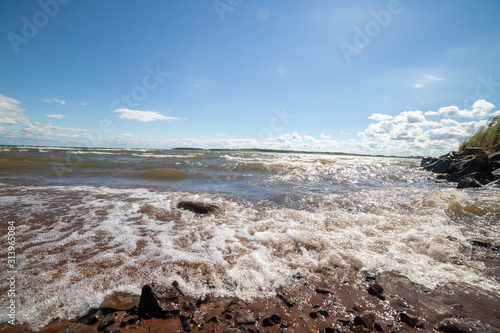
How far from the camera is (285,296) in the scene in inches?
113

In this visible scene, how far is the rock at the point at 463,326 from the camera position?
2.25 m

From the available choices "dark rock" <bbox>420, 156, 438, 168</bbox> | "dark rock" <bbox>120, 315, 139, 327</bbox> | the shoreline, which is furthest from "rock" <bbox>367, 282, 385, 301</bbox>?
"dark rock" <bbox>420, 156, 438, 168</bbox>

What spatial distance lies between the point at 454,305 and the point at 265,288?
8.50 feet

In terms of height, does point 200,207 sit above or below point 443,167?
below

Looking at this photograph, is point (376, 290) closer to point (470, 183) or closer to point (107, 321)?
point (107, 321)

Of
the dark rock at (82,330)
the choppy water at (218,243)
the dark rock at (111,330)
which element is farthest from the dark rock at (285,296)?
the dark rock at (82,330)

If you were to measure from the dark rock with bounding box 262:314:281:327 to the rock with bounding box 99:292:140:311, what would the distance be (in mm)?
1701

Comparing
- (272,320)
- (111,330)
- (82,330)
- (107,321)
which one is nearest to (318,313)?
(272,320)

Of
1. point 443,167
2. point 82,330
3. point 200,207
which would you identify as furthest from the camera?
point 443,167

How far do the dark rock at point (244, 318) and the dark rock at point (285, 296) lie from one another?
54 centimetres

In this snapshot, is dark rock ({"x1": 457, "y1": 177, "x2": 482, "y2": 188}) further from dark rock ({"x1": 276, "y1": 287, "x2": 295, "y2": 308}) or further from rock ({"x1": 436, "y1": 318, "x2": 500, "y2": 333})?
dark rock ({"x1": 276, "y1": 287, "x2": 295, "y2": 308})

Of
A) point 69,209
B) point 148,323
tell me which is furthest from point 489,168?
point 69,209

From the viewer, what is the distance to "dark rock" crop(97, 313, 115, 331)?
7.46 ft

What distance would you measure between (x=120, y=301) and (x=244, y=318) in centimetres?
168
